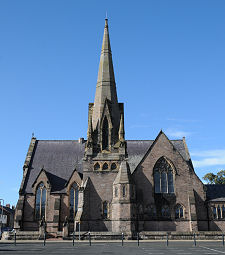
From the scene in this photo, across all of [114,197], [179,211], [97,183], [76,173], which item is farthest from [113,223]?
[76,173]

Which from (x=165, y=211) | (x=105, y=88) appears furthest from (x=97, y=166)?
(x=105, y=88)

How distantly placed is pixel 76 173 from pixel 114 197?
9.15 meters

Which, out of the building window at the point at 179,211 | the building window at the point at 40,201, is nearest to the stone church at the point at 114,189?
the building window at the point at 40,201

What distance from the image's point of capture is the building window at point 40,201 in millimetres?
39656

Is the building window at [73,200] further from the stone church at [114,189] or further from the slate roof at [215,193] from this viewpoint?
the slate roof at [215,193]

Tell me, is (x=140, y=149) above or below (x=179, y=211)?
above

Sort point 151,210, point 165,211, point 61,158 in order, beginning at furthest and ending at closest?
point 61,158
point 165,211
point 151,210

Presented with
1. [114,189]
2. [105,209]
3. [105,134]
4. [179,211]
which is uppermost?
[105,134]

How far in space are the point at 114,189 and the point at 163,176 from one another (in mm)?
6432

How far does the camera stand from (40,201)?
4031cm

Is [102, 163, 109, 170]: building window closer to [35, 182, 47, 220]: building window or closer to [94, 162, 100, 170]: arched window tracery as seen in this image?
[94, 162, 100, 170]: arched window tracery

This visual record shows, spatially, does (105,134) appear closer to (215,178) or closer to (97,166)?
(97,166)

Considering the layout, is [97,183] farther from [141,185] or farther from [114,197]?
[141,185]

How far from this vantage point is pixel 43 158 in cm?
4494
